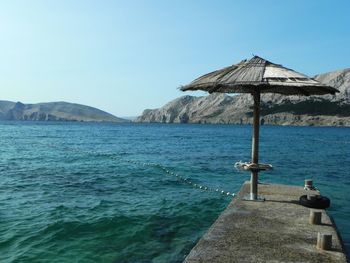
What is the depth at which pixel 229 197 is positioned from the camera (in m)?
21.9

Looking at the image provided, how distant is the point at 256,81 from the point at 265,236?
14.2 ft

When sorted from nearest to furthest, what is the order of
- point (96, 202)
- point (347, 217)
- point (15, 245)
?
1. point (15, 245)
2. point (347, 217)
3. point (96, 202)

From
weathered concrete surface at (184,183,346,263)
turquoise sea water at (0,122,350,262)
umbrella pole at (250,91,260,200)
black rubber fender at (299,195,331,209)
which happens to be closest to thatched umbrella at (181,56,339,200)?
umbrella pole at (250,91,260,200)

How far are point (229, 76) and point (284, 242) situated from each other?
509cm

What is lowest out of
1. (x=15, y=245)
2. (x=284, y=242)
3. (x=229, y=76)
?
(x=15, y=245)

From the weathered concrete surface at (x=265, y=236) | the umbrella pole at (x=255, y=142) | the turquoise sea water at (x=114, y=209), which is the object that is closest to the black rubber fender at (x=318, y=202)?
the weathered concrete surface at (x=265, y=236)

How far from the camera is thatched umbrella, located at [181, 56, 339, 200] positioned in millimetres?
11406

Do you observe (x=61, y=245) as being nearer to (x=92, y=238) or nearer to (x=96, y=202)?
(x=92, y=238)

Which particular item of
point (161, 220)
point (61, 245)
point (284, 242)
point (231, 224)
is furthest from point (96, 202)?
point (284, 242)

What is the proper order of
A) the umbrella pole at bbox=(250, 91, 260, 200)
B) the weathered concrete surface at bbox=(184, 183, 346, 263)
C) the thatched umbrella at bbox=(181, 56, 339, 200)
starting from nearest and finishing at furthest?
the weathered concrete surface at bbox=(184, 183, 346, 263), the thatched umbrella at bbox=(181, 56, 339, 200), the umbrella pole at bbox=(250, 91, 260, 200)

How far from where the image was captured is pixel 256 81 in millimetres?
11414

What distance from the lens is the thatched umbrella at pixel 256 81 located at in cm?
1141

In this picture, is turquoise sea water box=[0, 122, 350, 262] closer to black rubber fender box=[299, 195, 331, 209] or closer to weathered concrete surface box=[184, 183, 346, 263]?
weathered concrete surface box=[184, 183, 346, 263]

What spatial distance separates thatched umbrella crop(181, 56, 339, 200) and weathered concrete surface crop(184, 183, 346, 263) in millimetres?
1542
